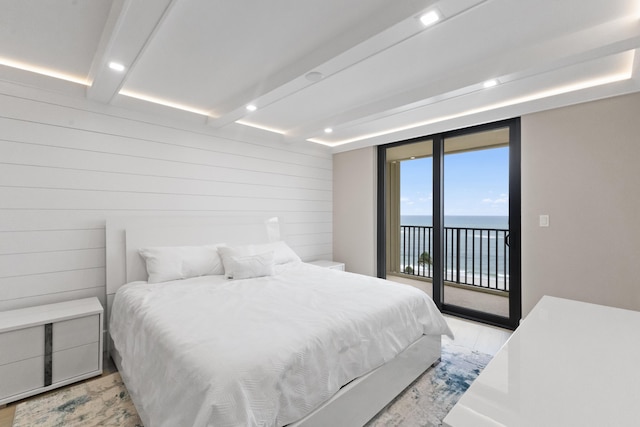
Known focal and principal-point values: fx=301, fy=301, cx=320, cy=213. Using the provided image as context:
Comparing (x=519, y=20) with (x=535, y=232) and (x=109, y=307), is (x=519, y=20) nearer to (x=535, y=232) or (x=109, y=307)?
(x=535, y=232)

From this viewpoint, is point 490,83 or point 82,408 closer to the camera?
point 82,408

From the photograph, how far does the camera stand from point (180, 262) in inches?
116

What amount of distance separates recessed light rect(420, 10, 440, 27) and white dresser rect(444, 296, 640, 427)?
1476mm

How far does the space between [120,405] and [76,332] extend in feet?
2.24

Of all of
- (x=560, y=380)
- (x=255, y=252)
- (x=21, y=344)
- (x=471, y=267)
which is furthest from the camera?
(x=471, y=267)

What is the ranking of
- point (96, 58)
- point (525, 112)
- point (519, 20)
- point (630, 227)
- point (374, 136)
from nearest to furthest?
point (519, 20), point (96, 58), point (630, 227), point (525, 112), point (374, 136)

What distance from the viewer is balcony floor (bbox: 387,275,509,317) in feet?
13.2

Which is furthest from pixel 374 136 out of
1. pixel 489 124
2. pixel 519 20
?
pixel 519 20

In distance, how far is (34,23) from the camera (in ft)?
6.05

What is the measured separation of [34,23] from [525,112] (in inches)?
157

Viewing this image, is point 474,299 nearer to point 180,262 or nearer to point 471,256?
point 471,256

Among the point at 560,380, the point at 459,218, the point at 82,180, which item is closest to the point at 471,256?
the point at 459,218

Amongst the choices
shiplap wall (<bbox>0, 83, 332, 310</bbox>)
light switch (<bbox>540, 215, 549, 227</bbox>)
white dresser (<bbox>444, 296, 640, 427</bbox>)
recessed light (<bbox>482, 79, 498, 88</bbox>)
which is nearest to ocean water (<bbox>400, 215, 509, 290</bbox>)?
light switch (<bbox>540, 215, 549, 227</bbox>)

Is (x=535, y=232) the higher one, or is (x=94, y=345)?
(x=535, y=232)
